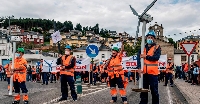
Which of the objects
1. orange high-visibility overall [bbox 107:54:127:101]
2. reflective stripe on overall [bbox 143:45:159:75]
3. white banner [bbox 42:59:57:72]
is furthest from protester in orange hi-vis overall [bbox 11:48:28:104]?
white banner [bbox 42:59:57:72]

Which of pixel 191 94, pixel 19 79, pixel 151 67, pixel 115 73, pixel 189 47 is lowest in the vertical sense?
pixel 191 94

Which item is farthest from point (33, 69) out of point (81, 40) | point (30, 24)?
point (30, 24)

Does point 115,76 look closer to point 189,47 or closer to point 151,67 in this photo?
point 151,67

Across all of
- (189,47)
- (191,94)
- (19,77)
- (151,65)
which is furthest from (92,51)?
(151,65)

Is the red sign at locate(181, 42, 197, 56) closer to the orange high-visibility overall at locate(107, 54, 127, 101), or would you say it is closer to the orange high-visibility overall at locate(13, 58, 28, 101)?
the orange high-visibility overall at locate(107, 54, 127, 101)

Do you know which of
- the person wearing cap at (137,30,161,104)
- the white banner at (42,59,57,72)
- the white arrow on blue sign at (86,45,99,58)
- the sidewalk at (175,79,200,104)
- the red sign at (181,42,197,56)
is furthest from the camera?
the white banner at (42,59,57,72)

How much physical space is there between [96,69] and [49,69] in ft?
13.3

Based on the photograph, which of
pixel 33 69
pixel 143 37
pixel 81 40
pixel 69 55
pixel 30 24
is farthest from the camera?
pixel 30 24

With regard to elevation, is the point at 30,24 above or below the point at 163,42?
above

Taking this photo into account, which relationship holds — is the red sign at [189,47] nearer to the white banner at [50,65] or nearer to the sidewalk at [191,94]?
the sidewalk at [191,94]

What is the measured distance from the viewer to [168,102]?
35.6 ft

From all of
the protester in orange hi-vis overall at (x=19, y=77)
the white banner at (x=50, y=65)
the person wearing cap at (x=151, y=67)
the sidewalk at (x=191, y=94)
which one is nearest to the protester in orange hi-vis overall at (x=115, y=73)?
the person wearing cap at (x=151, y=67)

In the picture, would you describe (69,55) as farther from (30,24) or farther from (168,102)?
(30,24)

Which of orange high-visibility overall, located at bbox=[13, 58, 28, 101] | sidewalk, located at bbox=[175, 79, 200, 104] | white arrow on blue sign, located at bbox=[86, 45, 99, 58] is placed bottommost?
sidewalk, located at bbox=[175, 79, 200, 104]
